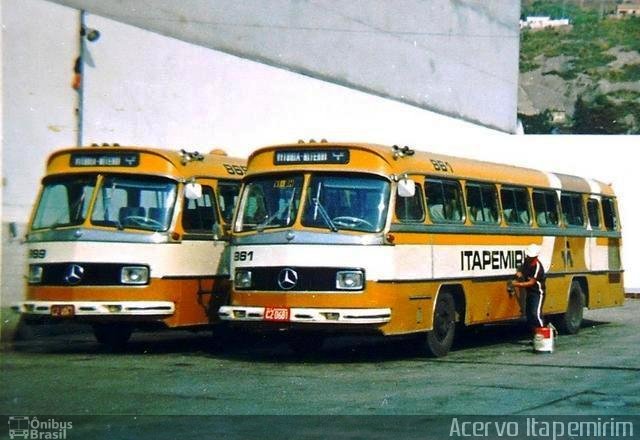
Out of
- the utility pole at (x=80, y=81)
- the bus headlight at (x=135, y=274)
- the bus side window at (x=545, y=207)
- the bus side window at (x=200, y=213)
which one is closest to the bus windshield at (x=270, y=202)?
the bus side window at (x=200, y=213)

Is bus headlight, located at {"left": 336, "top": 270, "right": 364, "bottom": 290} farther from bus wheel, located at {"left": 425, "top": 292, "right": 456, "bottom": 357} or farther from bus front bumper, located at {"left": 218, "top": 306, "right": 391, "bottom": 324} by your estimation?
bus wheel, located at {"left": 425, "top": 292, "right": 456, "bottom": 357}

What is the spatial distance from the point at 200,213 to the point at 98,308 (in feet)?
7.20

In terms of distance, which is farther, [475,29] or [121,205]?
[475,29]

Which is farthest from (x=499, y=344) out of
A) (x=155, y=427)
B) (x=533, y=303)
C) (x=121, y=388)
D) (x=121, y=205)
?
(x=155, y=427)

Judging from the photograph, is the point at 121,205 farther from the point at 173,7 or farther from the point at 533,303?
the point at 173,7

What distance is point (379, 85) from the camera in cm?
3538

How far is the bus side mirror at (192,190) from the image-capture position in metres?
17.1

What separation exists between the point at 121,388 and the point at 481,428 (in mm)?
4431

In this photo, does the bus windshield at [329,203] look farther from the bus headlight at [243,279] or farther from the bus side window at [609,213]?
the bus side window at [609,213]

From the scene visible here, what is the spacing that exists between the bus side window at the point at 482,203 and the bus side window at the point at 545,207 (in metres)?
1.75

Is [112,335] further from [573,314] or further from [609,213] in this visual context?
[609,213]

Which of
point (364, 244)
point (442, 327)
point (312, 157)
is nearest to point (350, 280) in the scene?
point (364, 244)

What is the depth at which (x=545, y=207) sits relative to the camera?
20.6m

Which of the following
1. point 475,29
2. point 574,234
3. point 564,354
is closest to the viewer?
point 564,354
